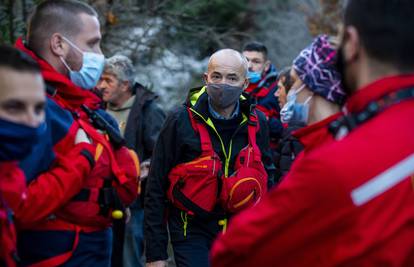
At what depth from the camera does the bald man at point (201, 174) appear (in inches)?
224

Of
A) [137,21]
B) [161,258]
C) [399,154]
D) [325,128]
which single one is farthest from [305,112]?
[137,21]

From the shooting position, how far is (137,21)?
11539 millimetres

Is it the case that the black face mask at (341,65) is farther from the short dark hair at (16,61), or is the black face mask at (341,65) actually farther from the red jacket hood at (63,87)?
the red jacket hood at (63,87)

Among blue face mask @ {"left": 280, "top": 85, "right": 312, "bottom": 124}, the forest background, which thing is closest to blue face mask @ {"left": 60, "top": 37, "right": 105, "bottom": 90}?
blue face mask @ {"left": 280, "top": 85, "right": 312, "bottom": 124}

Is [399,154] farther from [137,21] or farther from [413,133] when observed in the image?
[137,21]

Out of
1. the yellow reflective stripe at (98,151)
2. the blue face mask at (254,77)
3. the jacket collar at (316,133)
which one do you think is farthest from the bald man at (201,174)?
the blue face mask at (254,77)

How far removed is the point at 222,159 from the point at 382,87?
2885 millimetres

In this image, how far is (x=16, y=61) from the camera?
3666 millimetres

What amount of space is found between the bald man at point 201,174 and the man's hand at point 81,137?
153cm

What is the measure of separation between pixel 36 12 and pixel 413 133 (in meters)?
2.50

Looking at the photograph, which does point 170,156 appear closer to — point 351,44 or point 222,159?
point 222,159

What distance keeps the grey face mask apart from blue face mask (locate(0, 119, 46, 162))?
8.55ft

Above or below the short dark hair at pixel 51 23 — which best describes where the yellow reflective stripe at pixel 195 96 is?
below

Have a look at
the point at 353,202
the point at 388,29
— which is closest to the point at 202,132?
the point at 388,29
